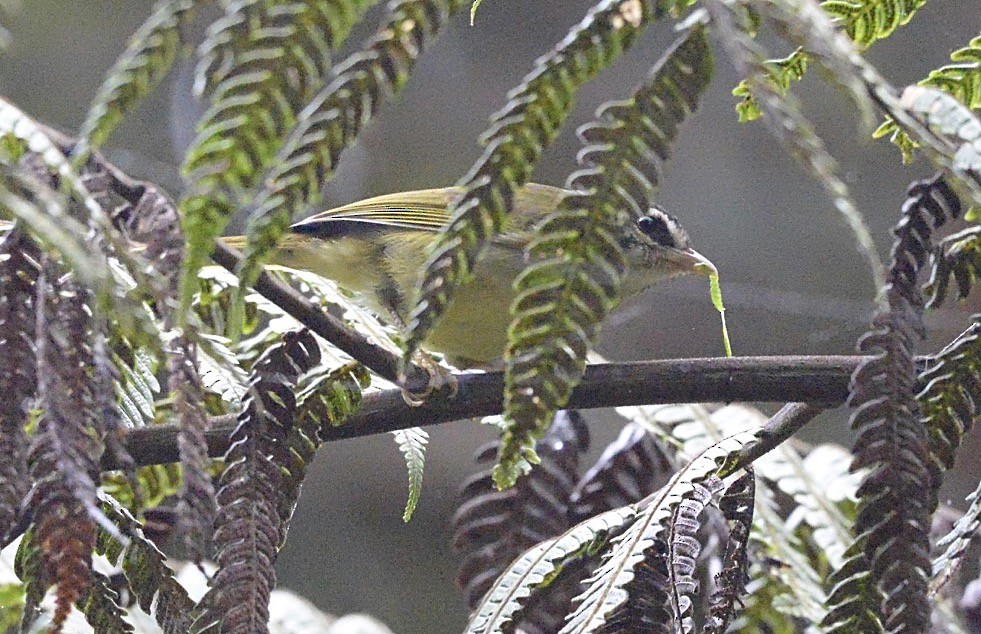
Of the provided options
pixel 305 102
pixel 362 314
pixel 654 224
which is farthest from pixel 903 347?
pixel 654 224

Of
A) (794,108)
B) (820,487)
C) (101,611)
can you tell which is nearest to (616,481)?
(820,487)

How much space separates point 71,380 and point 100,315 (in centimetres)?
8

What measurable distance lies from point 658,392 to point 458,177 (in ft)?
13.6

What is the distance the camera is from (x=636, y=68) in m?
4.72

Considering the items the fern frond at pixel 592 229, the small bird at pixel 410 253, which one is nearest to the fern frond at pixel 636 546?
the fern frond at pixel 592 229

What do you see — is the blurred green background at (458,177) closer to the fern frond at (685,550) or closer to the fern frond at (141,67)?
the fern frond at (685,550)

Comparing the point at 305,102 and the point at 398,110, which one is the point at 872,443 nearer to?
the point at 305,102

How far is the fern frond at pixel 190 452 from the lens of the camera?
2.31 ft

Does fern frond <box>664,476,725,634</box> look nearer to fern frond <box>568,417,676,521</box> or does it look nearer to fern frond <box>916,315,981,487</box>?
fern frond <box>916,315,981,487</box>

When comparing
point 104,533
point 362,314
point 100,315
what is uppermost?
point 362,314

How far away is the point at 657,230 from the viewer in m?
2.25

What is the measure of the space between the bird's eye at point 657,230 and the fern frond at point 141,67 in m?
1.69

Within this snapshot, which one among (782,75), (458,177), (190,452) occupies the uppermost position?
(458,177)

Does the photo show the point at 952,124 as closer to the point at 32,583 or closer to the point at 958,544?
the point at 958,544
